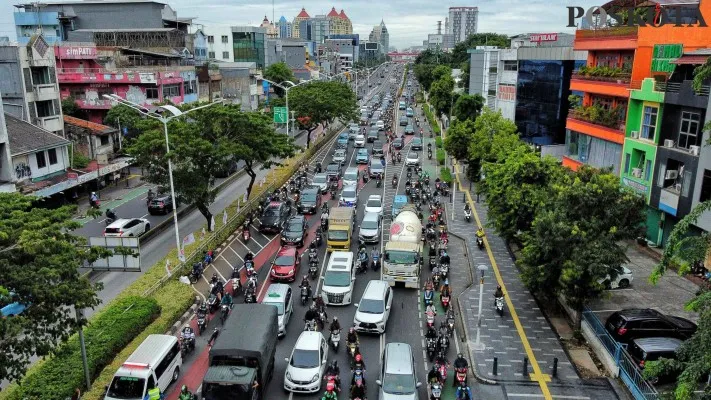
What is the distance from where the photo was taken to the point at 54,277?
51.1 ft

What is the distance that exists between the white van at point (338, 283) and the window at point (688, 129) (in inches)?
724

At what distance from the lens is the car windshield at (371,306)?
24219 millimetres

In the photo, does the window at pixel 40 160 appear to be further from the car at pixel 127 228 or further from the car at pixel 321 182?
the car at pixel 321 182

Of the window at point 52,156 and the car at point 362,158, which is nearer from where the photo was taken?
the window at point 52,156

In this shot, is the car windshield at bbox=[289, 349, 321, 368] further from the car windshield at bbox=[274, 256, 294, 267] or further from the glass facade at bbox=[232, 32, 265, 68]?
the glass facade at bbox=[232, 32, 265, 68]

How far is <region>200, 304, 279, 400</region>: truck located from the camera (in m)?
17.2

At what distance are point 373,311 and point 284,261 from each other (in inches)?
293

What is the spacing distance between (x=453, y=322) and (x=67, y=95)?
4921 centimetres

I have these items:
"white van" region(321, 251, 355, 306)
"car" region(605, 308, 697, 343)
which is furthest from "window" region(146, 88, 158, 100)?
"car" region(605, 308, 697, 343)

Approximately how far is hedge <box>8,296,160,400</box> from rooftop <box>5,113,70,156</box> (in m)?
19.8

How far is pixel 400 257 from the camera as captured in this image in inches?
1145

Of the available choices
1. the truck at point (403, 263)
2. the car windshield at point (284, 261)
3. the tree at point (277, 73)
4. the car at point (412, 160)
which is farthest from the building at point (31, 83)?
the tree at point (277, 73)

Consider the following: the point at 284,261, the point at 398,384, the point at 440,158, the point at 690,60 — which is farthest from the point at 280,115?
the point at 398,384

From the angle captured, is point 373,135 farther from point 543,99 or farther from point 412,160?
point 543,99
